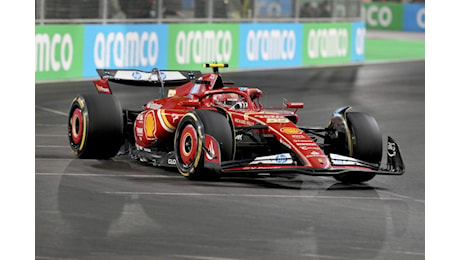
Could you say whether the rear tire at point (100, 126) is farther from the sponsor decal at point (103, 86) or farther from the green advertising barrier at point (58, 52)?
the green advertising barrier at point (58, 52)

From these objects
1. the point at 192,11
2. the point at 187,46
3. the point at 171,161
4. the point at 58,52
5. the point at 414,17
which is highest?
the point at 414,17

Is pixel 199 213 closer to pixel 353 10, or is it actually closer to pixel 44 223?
pixel 44 223

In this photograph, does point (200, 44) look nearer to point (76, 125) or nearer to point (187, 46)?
point (187, 46)

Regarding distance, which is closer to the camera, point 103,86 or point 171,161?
point 171,161

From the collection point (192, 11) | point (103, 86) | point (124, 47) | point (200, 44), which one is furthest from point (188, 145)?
point (192, 11)

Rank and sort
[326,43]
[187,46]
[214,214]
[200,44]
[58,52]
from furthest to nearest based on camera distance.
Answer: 1. [326,43]
2. [200,44]
3. [187,46]
4. [58,52]
5. [214,214]

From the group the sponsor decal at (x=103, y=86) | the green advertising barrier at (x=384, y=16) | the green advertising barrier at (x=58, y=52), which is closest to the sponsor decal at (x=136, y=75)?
the sponsor decal at (x=103, y=86)

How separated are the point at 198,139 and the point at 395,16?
38.6 metres

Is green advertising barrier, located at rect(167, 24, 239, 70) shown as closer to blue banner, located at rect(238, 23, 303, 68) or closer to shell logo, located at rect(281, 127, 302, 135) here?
blue banner, located at rect(238, 23, 303, 68)

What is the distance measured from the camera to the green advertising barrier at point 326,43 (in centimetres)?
3014

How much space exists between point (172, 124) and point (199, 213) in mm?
2400

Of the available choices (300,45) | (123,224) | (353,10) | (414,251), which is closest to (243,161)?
(123,224)

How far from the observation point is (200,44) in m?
26.6

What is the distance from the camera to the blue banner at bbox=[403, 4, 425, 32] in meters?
47.2
